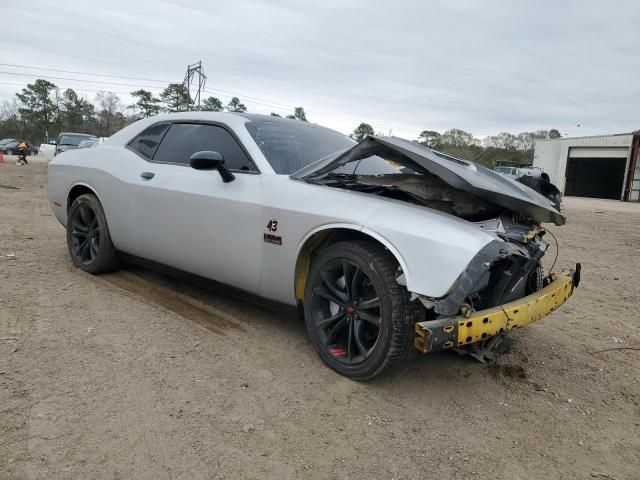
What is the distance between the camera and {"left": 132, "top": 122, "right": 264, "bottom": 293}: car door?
3113mm

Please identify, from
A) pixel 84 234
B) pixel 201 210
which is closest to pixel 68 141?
pixel 84 234

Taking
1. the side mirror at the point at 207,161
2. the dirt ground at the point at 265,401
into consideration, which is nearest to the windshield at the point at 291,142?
the side mirror at the point at 207,161

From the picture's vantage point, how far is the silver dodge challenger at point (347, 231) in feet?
7.66

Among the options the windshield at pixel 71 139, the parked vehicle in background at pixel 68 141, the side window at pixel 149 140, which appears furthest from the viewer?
the windshield at pixel 71 139

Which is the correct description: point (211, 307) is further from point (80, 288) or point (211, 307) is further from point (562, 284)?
point (562, 284)

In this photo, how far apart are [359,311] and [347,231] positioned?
1.54ft

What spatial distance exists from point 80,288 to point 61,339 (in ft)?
3.65

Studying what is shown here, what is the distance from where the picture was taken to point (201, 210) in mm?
3330

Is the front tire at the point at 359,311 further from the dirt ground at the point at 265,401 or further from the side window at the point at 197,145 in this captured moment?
the side window at the point at 197,145

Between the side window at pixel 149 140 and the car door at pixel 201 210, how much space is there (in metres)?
0.06

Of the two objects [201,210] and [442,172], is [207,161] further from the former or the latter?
[442,172]

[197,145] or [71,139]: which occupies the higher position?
[71,139]

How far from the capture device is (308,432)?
2.22 m

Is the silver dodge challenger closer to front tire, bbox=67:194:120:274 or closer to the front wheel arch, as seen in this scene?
the front wheel arch
